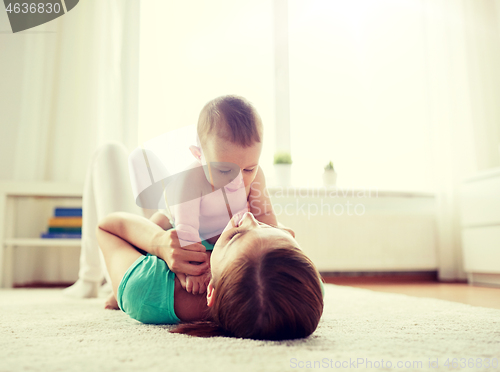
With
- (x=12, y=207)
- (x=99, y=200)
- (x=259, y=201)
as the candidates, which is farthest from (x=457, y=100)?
(x=12, y=207)

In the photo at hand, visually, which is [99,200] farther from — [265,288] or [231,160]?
[265,288]

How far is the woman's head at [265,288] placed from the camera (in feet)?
1.94

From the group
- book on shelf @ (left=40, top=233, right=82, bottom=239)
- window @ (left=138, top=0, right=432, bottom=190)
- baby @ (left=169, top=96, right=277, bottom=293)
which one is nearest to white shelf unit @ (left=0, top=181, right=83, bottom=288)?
book on shelf @ (left=40, top=233, right=82, bottom=239)

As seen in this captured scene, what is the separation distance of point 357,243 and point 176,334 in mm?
2062

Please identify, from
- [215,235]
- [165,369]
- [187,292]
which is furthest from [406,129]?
[165,369]

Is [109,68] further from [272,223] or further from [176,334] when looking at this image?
[176,334]

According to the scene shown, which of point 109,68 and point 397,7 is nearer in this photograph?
point 109,68

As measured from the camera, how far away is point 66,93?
7.96 ft

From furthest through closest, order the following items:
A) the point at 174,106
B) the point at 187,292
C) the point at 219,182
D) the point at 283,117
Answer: the point at 283,117 → the point at 174,106 → the point at 219,182 → the point at 187,292

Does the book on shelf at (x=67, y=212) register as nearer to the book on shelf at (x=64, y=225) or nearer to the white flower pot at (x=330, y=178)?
the book on shelf at (x=64, y=225)

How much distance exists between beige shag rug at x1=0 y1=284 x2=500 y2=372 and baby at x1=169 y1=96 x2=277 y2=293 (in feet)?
0.89

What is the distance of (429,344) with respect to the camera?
0.66 meters

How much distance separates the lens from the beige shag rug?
1.71 ft

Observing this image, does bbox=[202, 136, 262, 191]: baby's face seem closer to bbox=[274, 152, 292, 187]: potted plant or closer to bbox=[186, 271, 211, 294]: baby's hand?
bbox=[186, 271, 211, 294]: baby's hand
